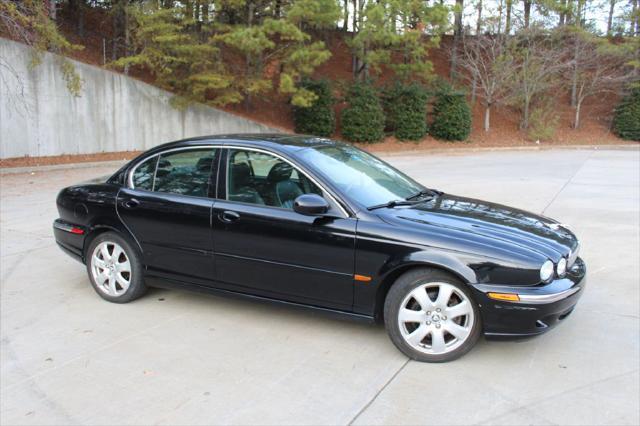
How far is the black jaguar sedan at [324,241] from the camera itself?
3.59 m

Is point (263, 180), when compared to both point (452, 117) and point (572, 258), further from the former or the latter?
point (452, 117)

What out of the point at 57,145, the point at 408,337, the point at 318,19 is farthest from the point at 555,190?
the point at 57,145

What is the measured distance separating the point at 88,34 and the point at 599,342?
→ 75.4ft

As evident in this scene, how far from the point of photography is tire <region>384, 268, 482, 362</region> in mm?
3627

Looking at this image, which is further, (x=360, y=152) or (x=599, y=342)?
(x=360, y=152)

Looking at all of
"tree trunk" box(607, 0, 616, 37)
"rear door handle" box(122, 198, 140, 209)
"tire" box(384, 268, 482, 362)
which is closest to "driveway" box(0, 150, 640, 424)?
"tire" box(384, 268, 482, 362)

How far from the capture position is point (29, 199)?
10.4 metres

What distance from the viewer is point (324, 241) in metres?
3.91

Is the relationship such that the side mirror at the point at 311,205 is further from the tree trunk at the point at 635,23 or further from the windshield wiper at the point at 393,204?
the tree trunk at the point at 635,23

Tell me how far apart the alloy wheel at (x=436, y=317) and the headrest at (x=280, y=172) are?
4.46ft

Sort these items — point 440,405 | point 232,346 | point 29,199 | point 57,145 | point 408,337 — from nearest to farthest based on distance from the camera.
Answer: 1. point 440,405
2. point 408,337
3. point 232,346
4. point 29,199
5. point 57,145

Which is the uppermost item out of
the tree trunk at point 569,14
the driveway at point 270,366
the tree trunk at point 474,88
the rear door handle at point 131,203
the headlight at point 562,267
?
the tree trunk at point 569,14

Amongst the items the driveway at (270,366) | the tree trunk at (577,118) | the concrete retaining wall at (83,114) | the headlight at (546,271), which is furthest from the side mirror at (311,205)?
the tree trunk at (577,118)

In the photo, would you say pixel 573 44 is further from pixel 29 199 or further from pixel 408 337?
pixel 408 337
